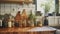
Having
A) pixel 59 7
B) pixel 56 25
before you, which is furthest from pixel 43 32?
pixel 59 7

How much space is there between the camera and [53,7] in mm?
2977

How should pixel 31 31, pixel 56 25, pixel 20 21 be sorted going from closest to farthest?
pixel 31 31
pixel 20 21
pixel 56 25

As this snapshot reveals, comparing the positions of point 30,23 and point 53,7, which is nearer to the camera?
point 30,23

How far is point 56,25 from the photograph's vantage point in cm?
285

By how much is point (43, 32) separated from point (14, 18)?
2.87 ft

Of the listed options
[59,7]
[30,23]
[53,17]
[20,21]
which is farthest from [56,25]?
[20,21]

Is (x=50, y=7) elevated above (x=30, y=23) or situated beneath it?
elevated above

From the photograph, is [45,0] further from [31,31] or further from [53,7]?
[31,31]

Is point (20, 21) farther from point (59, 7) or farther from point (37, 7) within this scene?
point (59, 7)

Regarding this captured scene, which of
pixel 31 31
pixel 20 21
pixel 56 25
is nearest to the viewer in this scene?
pixel 31 31

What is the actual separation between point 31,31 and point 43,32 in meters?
0.20

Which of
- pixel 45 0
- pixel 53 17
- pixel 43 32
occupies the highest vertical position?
pixel 45 0

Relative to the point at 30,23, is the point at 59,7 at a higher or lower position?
higher

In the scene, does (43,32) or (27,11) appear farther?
(27,11)
